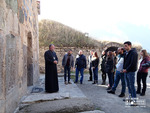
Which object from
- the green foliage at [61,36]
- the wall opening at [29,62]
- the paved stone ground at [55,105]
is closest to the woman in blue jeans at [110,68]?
the paved stone ground at [55,105]

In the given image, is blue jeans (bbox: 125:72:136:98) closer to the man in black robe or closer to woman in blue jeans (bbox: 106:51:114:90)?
woman in blue jeans (bbox: 106:51:114:90)

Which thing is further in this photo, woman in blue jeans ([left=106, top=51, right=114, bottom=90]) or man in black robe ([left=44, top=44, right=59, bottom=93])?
woman in blue jeans ([left=106, top=51, right=114, bottom=90])

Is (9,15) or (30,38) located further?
(30,38)

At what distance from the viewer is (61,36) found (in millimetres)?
13703

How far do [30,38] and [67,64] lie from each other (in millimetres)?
1947

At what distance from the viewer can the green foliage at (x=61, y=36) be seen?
13.1m

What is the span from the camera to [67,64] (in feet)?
19.2

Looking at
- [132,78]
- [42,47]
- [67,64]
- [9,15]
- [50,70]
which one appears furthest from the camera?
[42,47]

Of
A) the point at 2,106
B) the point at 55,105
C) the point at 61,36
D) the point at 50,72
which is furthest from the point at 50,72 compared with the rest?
the point at 61,36

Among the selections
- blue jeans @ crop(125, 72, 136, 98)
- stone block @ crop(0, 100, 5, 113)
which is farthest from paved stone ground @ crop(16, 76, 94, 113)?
blue jeans @ crop(125, 72, 136, 98)

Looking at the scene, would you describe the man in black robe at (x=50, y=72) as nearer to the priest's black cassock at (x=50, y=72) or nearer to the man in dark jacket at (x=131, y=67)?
the priest's black cassock at (x=50, y=72)

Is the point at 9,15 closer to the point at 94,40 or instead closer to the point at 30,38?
the point at 30,38

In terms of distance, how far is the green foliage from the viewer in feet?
Result: 42.9

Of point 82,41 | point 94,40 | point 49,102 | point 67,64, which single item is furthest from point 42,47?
point 49,102
